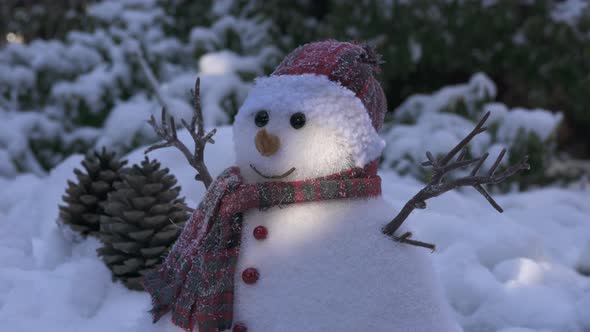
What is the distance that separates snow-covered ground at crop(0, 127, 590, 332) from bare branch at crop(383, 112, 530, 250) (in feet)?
1.68

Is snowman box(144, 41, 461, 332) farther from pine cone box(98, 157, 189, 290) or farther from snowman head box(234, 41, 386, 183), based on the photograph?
pine cone box(98, 157, 189, 290)

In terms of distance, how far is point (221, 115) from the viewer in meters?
2.69

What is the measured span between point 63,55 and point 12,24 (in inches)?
49.2

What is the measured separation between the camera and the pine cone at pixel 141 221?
1310 millimetres

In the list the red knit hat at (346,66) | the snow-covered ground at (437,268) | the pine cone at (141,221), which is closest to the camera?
the red knit hat at (346,66)

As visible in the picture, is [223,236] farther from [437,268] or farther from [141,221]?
[437,268]

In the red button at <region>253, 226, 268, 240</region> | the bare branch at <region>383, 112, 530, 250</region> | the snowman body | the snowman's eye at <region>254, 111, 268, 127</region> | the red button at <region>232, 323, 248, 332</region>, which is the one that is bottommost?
the red button at <region>232, 323, 248, 332</region>

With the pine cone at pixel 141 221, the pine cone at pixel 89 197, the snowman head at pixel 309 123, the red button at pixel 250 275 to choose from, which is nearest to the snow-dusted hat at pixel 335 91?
the snowman head at pixel 309 123

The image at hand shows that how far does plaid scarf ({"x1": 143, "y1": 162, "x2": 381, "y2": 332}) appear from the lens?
87 centimetres

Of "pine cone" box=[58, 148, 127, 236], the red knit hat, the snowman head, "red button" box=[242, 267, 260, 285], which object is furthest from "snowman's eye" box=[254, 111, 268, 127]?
"pine cone" box=[58, 148, 127, 236]

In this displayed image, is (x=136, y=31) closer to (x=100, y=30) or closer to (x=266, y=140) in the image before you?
(x=100, y=30)

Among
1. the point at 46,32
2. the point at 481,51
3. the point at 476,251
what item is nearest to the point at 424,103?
the point at 481,51

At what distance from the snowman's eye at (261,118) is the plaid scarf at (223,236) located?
0.33 feet

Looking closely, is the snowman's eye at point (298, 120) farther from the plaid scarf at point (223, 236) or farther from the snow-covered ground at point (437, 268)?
the snow-covered ground at point (437, 268)
